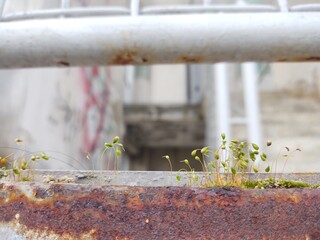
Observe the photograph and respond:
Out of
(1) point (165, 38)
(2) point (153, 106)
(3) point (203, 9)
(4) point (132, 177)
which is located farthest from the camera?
(2) point (153, 106)

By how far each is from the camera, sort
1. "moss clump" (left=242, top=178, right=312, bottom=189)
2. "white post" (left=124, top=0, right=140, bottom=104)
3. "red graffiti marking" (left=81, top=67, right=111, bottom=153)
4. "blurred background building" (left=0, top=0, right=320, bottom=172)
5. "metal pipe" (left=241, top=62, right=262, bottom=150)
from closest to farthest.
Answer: "moss clump" (left=242, top=178, right=312, bottom=189) < "blurred background building" (left=0, top=0, right=320, bottom=172) < "metal pipe" (left=241, top=62, right=262, bottom=150) < "red graffiti marking" (left=81, top=67, right=111, bottom=153) < "white post" (left=124, top=0, right=140, bottom=104)

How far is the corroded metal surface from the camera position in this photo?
0.72 metres

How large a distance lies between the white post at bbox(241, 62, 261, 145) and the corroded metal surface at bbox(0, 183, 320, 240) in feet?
9.30

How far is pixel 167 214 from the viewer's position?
2.40 ft

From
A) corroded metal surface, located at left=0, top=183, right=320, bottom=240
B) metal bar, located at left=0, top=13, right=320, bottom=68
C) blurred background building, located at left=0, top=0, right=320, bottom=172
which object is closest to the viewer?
corroded metal surface, located at left=0, top=183, right=320, bottom=240

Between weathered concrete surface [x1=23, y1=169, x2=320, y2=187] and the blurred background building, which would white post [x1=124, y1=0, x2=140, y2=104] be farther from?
weathered concrete surface [x1=23, y1=169, x2=320, y2=187]

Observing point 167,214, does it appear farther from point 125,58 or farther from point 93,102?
point 93,102

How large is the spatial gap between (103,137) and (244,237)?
3.61 metres

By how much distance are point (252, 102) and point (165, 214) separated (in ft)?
10.1

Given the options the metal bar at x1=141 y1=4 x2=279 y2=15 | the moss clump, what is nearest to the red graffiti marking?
the metal bar at x1=141 y1=4 x2=279 y2=15

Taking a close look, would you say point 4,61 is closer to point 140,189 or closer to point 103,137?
point 140,189

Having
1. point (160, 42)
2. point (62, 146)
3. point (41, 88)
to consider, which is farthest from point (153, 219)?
point (62, 146)

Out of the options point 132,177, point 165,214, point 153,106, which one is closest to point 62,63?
point 132,177

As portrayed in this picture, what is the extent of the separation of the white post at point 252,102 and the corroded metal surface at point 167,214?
2.84 metres
